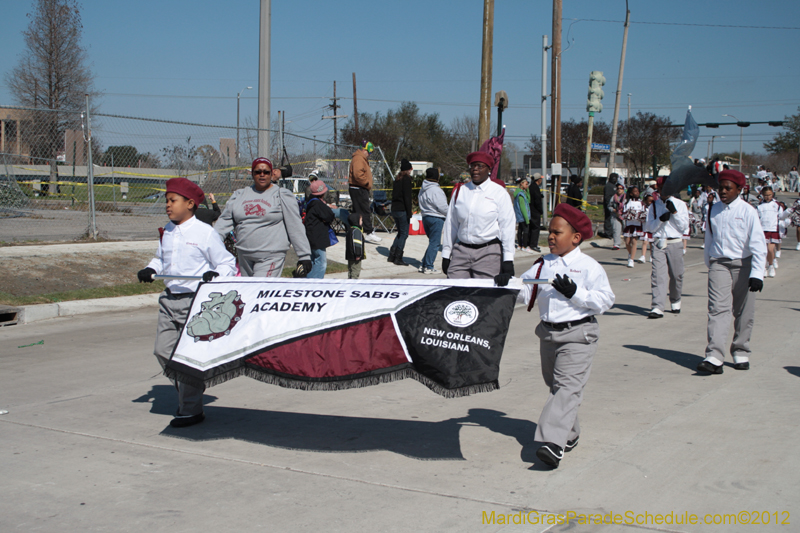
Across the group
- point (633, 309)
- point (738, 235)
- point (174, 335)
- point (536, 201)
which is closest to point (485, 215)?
point (738, 235)

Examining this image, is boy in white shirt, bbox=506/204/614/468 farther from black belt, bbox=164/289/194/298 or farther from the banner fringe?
black belt, bbox=164/289/194/298

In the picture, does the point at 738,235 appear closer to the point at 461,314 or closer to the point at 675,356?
the point at 675,356

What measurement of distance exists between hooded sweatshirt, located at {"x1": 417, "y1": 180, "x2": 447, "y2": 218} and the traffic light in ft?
38.4

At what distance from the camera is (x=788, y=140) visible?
8506 centimetres

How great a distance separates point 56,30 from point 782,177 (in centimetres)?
8410

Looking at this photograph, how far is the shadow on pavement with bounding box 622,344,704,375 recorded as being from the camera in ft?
23.0

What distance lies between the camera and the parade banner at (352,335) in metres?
3.89

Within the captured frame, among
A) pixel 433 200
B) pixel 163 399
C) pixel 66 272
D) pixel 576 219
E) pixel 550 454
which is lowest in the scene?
pixel 163 399

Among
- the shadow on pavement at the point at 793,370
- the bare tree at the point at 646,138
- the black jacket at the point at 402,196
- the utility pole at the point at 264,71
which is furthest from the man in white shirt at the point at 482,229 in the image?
the bare tree at the point at 646,138

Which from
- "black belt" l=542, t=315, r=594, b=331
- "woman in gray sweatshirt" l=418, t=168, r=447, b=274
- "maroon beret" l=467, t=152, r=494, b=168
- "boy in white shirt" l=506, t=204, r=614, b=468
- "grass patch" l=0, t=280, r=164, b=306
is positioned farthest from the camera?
"woman in gray sweatshirt" l=418, t=168, r=447, b=274

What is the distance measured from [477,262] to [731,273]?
2.58 metres

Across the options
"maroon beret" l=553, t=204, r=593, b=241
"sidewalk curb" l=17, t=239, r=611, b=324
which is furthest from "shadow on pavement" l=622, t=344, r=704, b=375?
"sidewalk curb" l=17, t=239, r=611, b=324

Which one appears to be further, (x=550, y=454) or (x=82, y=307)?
(x=82, y=307)

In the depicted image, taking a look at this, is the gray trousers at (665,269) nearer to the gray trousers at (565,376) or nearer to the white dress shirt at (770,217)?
the white dress shirt at (770,217)
